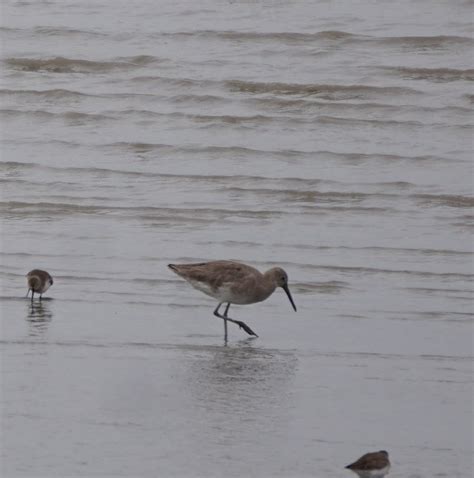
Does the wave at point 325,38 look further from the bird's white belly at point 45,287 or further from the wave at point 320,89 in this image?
the bird's white belly at point 45,287

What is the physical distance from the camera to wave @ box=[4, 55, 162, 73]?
1831 cm

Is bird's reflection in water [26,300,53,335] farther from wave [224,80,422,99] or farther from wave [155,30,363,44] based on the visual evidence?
wave [155,30,363,44]

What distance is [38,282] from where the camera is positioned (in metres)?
9.24

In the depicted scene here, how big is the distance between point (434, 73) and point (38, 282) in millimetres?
9126

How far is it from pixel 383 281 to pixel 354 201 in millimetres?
2703

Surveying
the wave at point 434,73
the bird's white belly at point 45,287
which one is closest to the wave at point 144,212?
the bird's white belly at point 45,287

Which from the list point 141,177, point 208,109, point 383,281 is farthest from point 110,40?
point 383,281

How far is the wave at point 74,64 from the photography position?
18312mm

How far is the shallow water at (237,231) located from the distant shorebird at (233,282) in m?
0.19

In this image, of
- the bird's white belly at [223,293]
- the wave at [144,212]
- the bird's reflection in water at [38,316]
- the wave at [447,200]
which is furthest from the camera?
the wave at [447,200]

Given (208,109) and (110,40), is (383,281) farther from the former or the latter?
(110,40)

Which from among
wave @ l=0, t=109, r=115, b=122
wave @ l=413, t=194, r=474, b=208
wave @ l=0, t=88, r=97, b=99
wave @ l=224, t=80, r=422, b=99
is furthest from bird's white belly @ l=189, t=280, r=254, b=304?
wave @ l=0, t=88, r=97, b=99

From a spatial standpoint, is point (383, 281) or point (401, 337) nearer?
point (401, 337)

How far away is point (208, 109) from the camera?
16500 mm
